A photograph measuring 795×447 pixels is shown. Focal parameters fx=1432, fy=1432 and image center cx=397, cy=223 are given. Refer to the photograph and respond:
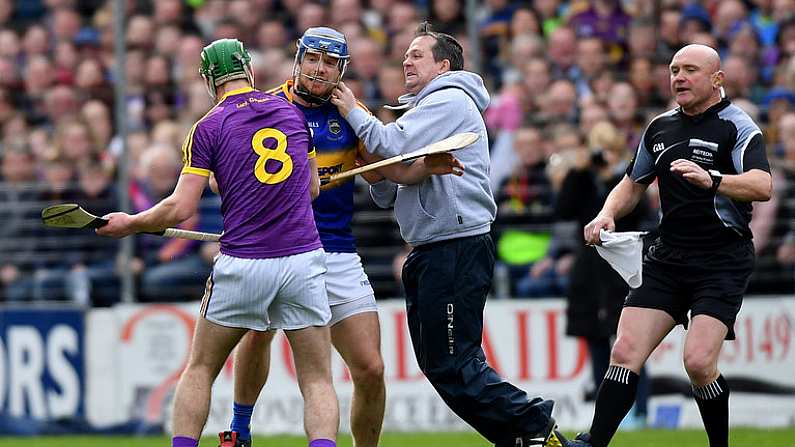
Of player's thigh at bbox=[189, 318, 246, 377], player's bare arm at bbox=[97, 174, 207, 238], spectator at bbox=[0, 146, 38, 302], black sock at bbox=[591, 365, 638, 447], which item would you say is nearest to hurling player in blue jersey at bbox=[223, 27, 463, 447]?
player's thigh at bbox=[189, 318, 246, 377]

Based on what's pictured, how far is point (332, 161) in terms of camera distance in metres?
8.20

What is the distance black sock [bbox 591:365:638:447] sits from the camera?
8039 mm

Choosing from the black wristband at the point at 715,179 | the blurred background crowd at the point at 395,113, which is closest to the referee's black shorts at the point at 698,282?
the black wristband at the point at 715,179

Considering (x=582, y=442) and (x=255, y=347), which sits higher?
(x=255, y=347)

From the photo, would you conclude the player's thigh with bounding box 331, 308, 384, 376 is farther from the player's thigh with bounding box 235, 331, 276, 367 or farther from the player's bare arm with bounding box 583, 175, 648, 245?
the player's bare arm with bounding box 583, 175, 648, 245

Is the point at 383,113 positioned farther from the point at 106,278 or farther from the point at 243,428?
the point at 243,428

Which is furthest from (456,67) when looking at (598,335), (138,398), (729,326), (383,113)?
(138,398)

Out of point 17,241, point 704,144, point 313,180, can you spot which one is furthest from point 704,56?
point 17,241

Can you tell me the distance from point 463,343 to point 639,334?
1.01m

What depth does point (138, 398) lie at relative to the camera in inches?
525

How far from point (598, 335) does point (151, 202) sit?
4.70 metres

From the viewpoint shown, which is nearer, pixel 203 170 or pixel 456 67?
pixel 203 170

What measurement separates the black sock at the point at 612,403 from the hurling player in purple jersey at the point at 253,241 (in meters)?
1.60

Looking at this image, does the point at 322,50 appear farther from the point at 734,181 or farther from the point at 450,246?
the point at 734,181
